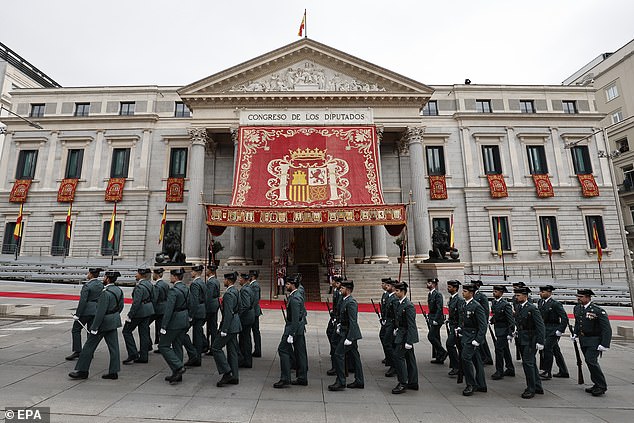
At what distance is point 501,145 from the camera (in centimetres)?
2992

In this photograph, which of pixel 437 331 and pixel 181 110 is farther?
pixel 181 110

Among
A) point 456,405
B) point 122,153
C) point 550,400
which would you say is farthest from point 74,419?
point 122,153

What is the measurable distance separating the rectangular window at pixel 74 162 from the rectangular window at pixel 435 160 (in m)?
29.6

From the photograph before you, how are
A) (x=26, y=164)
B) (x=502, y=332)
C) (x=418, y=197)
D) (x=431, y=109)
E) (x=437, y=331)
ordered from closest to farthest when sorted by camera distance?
(x=502, y=332) < (x=437, y=331) < (x=418, y=197) < (x=26, y=164) < (x=431, y=109)

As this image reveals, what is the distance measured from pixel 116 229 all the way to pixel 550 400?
2992 centimetres

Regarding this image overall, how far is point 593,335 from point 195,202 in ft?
74.6

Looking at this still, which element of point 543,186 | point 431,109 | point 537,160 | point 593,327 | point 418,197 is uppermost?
point 431,109

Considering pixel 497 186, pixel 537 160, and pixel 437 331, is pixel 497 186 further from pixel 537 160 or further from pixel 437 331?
pixel 437 331

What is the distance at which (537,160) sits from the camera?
29922 mm

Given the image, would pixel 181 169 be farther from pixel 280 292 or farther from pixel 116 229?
pixel 280 292

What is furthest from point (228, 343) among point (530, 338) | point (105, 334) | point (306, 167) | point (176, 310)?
point (306, 167)

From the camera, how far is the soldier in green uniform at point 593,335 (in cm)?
650

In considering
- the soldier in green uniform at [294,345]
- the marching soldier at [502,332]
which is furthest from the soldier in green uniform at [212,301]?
the marching soldier at [502,332]

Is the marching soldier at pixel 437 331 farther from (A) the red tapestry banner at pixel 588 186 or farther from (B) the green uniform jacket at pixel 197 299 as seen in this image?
(A) the red tapestry banner at pixel 588 186
